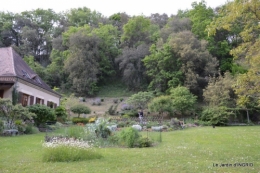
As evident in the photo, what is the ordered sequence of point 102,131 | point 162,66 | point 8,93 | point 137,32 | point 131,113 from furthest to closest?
point 137,32 → point 162,66 → point 131,113 → point 8,93 → point 102,131

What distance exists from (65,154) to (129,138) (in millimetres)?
3592

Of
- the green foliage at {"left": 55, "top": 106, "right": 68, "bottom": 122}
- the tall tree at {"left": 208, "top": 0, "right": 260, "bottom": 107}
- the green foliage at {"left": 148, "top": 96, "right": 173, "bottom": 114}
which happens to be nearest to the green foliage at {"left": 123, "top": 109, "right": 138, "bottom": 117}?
the green foliage at {"left": 148, "top": 96, "right": 173, "bottom": 114}

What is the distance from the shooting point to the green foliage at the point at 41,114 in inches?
697

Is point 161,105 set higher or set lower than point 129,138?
higher

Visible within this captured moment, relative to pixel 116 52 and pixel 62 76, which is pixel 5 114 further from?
pixel 116 52

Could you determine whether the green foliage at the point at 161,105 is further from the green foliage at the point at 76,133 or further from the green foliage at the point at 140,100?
the green foliage at the point at 76,133

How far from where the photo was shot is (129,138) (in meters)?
9.97

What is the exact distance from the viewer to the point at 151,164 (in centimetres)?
629

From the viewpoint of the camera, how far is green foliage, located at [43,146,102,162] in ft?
22.3

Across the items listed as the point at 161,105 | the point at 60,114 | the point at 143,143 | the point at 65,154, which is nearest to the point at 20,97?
the point at 60,114

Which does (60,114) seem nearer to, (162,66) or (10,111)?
(10,111)

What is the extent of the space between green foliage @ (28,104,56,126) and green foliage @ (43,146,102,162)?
11.6m

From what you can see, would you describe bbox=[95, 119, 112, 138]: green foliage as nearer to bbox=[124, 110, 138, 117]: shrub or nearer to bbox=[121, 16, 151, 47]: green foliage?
bbox=[124, 110, 138, 117]: shrub

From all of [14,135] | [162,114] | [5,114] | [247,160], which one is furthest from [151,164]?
[162,114]
